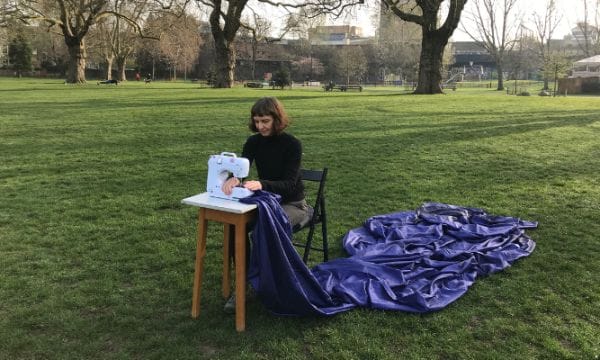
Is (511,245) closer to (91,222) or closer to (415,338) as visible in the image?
(415,338)

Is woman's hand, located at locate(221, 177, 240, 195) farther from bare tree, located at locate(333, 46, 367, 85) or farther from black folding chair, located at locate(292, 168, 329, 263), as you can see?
bare tree, located at locate(333, 46, 367, 85)

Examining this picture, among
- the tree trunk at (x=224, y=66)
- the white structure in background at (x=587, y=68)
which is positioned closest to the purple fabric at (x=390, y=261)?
the tree trunk at (x=224, y=66)

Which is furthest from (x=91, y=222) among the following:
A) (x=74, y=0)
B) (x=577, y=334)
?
(x=74, y=0)

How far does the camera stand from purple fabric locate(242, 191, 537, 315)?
3.79 meters

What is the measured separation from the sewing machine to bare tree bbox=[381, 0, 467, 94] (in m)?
25.6

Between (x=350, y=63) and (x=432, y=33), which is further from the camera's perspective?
(x=350, y=63)

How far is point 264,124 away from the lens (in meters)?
4.31

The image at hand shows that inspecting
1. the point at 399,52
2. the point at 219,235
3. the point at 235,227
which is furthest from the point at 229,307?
the point at 399,52

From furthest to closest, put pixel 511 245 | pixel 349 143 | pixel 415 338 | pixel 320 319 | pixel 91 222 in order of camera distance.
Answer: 1. pixel 349 143
2. pixel 91 222
3. pixel 511 245
4. pixel 320 319
5. pixel 415 338

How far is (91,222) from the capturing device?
628 centimetres

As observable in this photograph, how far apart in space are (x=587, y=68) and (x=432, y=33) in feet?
140

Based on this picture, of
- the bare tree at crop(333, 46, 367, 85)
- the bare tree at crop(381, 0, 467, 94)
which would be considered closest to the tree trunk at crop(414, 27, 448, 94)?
the bare tree at crop(381, 0, 467, 94)

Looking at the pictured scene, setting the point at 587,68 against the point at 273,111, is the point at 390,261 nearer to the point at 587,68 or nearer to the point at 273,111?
the point at 273,111

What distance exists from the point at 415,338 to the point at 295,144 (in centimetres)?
189
